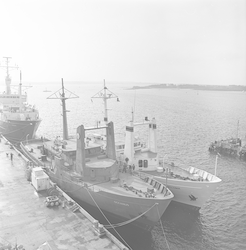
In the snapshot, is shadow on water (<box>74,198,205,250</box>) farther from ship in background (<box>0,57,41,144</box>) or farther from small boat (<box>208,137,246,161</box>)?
ship in background (<box>0,57,41,144</box>)

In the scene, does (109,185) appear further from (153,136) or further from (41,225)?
(153,136)

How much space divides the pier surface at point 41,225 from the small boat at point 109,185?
345 cm

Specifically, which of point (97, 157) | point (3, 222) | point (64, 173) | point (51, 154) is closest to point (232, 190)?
point (97, 157)

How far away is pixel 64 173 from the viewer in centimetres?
2845

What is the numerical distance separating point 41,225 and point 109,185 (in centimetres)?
813

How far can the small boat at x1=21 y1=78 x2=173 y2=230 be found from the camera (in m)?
22.8

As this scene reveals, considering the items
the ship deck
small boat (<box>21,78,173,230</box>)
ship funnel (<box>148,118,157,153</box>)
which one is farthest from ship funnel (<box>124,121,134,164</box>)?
ship funnel (<box>148,118,157,153</box>)

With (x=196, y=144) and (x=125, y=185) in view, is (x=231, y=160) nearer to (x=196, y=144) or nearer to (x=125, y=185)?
(x=196, y=144)

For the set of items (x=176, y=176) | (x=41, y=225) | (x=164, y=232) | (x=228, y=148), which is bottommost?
(x=164, y=232)

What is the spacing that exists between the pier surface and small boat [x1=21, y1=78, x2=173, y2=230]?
3.45m

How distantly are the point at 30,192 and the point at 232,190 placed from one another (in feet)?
87.6

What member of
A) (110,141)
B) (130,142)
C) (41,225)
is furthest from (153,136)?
(41,225)

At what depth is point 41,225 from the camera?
19391 millimetres

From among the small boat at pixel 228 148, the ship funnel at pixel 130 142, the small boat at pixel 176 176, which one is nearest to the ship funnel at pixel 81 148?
the small boat at pixel 176 176
